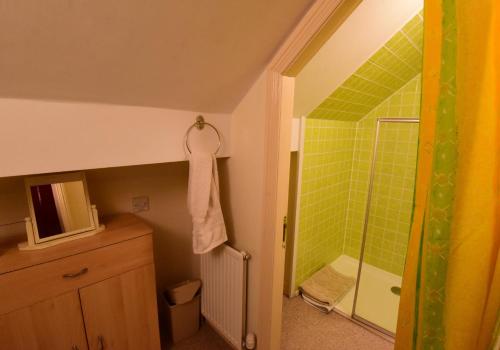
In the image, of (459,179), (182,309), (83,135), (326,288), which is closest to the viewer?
(459,179)

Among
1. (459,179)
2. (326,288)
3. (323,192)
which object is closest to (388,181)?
(323,192)

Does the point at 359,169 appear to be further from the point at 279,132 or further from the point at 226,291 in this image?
the point at 226,291

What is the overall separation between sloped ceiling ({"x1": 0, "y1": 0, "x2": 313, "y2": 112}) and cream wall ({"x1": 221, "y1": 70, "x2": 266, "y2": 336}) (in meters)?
0.23

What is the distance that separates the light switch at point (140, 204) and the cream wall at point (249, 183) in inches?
21.1

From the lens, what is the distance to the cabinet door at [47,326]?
0.93 m

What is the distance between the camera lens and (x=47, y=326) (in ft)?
3.30

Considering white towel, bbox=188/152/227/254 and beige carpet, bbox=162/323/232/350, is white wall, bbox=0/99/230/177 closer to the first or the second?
white towel, bbox=188/152/227/254

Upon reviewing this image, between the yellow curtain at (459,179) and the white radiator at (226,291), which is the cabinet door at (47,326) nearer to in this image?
the white radiator at (226,291)

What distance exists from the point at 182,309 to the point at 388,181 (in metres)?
2.20

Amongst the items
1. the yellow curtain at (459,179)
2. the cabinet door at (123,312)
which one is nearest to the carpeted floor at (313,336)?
the cabinet door at (123,312)

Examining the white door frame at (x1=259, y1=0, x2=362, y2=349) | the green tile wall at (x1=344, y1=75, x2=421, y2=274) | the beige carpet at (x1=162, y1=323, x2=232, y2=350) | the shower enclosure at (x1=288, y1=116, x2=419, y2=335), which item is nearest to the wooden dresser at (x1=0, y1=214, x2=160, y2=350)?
the beige carpet at (x1=162, y1=323, x2=232, y2=350)

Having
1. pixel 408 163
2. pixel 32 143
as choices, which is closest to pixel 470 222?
pixel 32 143

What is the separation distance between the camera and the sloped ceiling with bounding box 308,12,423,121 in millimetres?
1545

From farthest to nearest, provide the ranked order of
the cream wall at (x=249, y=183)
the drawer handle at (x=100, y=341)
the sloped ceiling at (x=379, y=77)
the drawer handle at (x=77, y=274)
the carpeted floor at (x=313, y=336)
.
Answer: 1. the carpeted floor at (x=313, y=336)
2. the sloped ceiling at (x=379, y=77)
3. the cream wall at (x=249, y=183)
4. the drawer handle at (x=100, y=341)
5. the drawer handle at (x=77, y=274)
